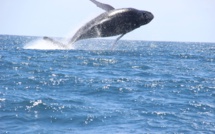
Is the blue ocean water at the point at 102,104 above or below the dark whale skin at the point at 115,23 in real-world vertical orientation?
below

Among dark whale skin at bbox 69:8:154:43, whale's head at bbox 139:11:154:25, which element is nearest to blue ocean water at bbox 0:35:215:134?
dark whale skin at bbox 69:8:154:43

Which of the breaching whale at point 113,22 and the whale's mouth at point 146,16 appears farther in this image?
the breaching whale at point 113,22

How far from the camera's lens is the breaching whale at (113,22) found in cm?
1845

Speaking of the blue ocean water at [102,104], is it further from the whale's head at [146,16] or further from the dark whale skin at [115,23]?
the whale's head at [146,16]

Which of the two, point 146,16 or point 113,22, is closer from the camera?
point 146,16

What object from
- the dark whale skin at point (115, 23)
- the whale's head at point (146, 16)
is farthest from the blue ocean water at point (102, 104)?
the whale's head at point (146, 16)

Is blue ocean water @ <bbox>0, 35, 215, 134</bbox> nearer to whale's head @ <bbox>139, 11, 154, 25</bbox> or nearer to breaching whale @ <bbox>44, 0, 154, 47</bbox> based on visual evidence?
breaching whale @ <bbox>44, 0, 154, 47</bbox>

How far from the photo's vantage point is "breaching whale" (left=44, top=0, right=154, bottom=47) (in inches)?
727

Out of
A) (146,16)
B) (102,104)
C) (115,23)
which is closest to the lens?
(102,104)

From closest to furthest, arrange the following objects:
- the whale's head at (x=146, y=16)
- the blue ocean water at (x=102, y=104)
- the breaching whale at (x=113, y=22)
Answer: the blue ocean water at (x=102, y=104)
the whale's head at (x=146, y=16)
the breaching whale at (x=113, y=22)

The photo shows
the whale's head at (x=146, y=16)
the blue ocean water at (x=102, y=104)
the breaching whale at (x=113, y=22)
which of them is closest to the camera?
the blue ocean water at (x=102, y=104)

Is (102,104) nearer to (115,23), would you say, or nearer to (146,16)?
(146,16)

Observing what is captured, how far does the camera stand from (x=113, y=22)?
19.2 m

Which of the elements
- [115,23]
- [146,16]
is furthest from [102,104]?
[115,23]
